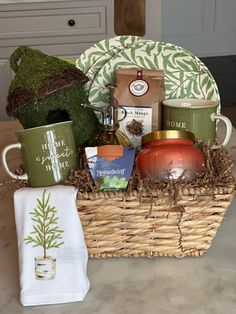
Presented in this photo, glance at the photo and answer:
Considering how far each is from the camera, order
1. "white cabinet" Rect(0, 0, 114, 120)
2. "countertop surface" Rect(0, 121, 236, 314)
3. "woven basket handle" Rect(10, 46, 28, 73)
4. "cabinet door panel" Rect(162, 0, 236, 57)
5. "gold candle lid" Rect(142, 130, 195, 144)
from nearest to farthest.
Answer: "countertop surface" Rect(0, 121, 236, 314) → "gold candle lid" Rect(142, 130, 195, 144) → "woven basket handle" Rect(10, 46, 28, 73) → "white cabinet" Rect(0, 0, 114, 120) → "cabinet door panel" Rect(162, 0, 236, 57)

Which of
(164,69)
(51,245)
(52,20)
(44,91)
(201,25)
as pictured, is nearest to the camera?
(51,245)

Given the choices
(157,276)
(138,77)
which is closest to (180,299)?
(157,276)

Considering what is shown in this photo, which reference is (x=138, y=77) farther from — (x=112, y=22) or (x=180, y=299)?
(x=112, y=22)

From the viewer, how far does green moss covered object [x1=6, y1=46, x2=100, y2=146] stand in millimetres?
920

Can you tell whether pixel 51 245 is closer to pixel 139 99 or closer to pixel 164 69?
pixel 139 99

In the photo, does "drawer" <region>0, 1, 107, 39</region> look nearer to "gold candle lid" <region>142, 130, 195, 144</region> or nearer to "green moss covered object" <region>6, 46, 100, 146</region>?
"green moss covered object" <region>6, 46, 100, 146</region>

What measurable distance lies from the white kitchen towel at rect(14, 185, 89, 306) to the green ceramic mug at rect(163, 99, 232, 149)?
0.30 m

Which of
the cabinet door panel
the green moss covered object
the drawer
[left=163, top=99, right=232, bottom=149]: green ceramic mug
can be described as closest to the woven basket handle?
the green moss covered object

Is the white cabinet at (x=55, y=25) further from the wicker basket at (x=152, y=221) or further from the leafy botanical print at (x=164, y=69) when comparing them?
the wicker basket at (x=152, y=221)

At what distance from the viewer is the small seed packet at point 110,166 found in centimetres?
81

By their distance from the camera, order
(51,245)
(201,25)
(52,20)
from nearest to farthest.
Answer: (51,245)
(52,20)
(201,25)

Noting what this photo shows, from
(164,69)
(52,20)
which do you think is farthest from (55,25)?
(164,69)

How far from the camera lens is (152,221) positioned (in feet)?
2.70

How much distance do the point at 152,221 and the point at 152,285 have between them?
0.32ft
